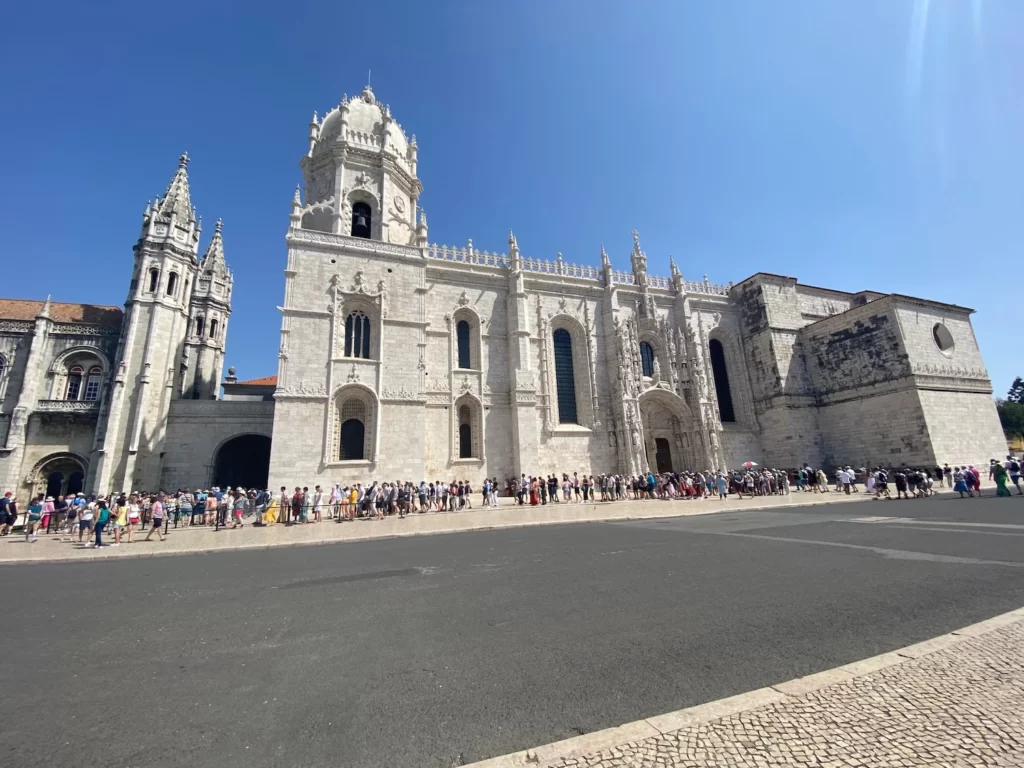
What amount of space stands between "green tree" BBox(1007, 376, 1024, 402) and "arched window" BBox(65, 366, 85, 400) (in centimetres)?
9987

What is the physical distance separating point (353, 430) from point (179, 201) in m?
19.1

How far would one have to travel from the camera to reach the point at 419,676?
11.1ft

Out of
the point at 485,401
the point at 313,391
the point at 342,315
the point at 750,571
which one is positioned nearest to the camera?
the point at 750,571

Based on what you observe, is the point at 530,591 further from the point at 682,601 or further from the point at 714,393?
the point at 714,393

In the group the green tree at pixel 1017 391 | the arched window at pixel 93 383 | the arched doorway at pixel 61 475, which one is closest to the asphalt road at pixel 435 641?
the arched doorway at pixel 61 475

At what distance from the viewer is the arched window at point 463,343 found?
2317 centimetres

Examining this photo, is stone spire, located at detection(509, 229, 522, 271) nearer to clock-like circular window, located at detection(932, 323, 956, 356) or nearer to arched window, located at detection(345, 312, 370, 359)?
arched window, located at detection(345, 312, 370, 359)

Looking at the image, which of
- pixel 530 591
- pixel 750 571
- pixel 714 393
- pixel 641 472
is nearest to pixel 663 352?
pixel 714 393

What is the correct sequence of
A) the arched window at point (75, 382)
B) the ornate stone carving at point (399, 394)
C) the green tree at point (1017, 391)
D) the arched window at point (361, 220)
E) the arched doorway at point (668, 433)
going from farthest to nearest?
the green tree at point (1017, 391)
the arched doorway at point (668, 433)
the arched window at point (75, 382)
the arched window at point (361, 220)
the ornate stone carving at point (399, 394)

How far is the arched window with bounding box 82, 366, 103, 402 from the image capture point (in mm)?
23672

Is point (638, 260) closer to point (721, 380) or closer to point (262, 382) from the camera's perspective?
point (721, 380)

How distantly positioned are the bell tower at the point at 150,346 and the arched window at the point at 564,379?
2066cm

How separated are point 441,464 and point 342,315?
8.70m

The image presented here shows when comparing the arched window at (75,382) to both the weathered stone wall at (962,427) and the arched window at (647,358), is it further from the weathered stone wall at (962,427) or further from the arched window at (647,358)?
the weathered stone wall at (962,427)
